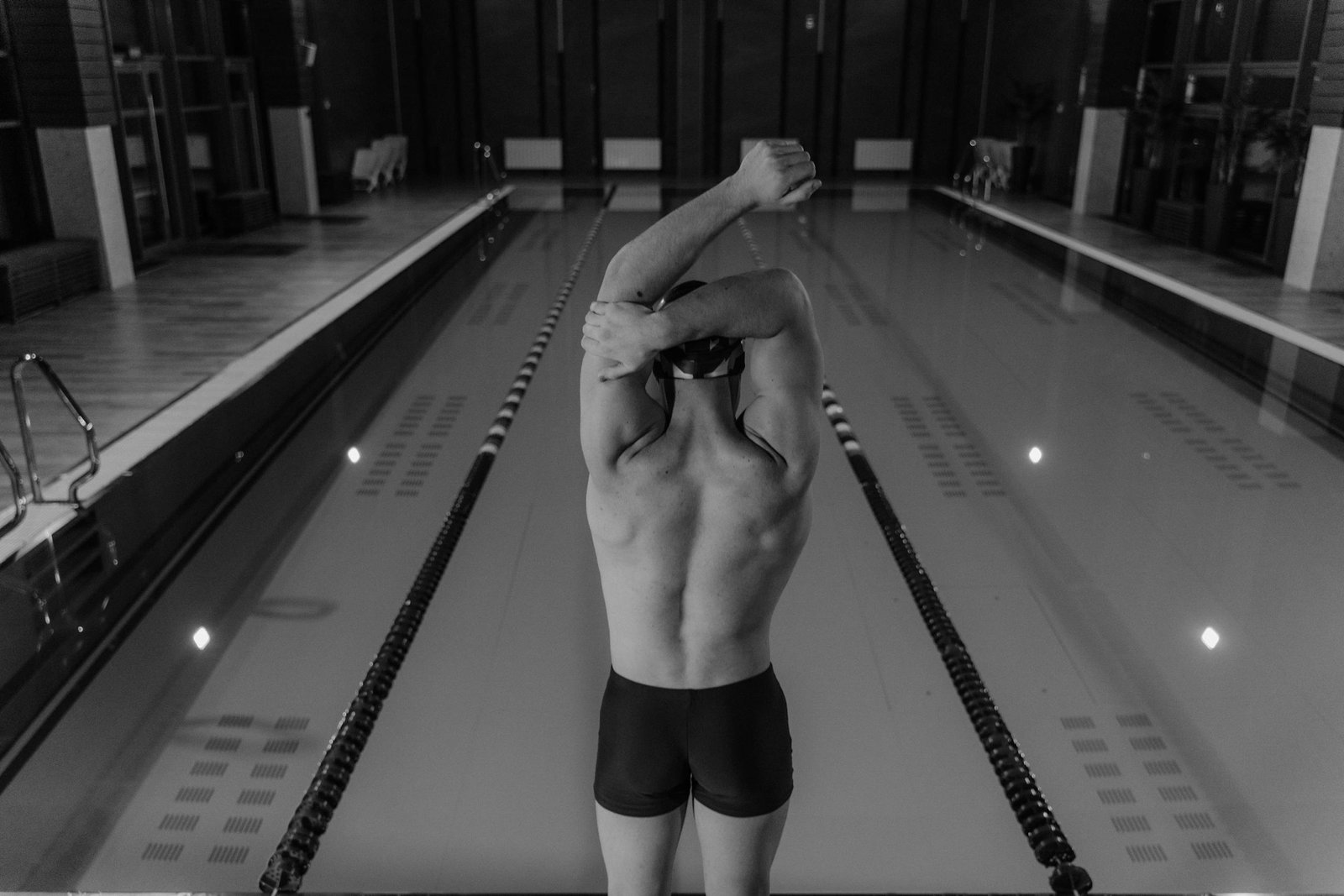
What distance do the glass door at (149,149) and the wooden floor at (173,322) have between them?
383 mm

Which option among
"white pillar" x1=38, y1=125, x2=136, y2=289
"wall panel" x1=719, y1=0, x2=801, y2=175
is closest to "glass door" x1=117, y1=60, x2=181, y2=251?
"white pillar" x1=38, y1=125, x2=136, y2=289

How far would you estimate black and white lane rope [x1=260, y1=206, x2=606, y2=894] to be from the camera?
1964 mm

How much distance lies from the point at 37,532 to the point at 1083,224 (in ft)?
39.3

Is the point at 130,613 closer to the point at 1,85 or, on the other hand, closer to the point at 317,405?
the point at 317,405

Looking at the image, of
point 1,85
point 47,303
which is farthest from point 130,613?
point 1,85

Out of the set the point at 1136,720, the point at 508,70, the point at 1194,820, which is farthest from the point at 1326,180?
the point at 508,70

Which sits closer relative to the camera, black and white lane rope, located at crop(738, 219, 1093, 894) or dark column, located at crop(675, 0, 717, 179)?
black and white lane rope, located at crop(738, 219, 1093, 894)

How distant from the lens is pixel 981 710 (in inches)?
102

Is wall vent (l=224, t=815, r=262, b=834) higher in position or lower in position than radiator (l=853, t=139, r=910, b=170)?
lower

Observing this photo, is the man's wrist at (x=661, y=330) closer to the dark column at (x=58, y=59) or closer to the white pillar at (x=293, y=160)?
the dark column at (x=58, y=59)

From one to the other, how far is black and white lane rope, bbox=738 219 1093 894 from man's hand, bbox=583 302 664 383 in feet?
2.62

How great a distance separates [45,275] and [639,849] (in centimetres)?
790

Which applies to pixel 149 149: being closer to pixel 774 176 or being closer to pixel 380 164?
pixel 380 164

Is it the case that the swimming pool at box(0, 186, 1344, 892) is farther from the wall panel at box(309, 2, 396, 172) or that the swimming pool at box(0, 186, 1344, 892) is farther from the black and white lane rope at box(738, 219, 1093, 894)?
the wall panel at box(309, 2, 396, 172)
